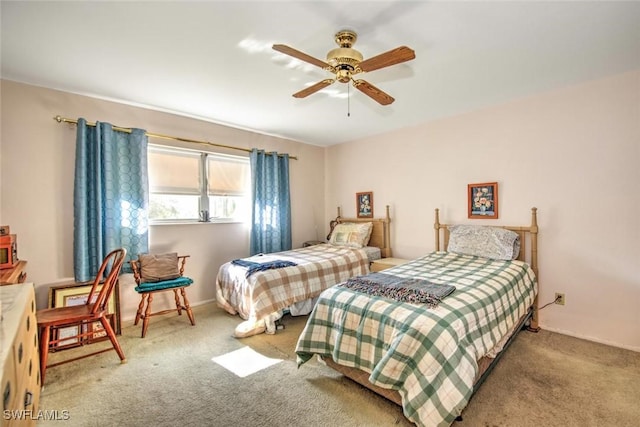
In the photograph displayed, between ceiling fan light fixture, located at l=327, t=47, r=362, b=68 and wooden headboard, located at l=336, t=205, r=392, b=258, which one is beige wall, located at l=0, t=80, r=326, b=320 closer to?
ceiling fan light fixture, located at l=327, t=47, r=362, b=68

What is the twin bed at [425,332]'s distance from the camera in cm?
144

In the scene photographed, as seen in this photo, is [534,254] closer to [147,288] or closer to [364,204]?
[364,204]

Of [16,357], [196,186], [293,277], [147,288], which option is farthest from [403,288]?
[196,186]

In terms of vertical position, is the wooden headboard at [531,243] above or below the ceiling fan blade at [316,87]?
below

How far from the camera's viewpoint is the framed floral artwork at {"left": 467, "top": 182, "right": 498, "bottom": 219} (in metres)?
3.08

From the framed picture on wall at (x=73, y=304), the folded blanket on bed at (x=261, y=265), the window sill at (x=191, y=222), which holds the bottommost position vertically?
the framed picture on wall at (x=73, y=304)

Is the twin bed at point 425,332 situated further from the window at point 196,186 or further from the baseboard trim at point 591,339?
the window at point 196,186

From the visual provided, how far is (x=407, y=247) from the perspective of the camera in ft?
12.7

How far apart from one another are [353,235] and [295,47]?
2.58 m

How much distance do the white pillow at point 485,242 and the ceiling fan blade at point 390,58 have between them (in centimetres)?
208

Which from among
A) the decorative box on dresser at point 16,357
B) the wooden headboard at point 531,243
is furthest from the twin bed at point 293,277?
the wooden headboard at point 531,243

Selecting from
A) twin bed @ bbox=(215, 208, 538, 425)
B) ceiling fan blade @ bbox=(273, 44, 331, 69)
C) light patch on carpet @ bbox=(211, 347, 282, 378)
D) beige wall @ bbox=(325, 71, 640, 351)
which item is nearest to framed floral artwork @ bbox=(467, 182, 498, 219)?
beige wall @ bbox=(325, 71, 640, 351)

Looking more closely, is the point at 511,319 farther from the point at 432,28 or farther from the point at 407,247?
the point at 432,28

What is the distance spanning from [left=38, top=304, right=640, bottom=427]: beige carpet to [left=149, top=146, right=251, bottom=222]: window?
1.53 meters
